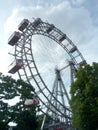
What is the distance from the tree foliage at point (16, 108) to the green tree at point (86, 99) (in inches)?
206

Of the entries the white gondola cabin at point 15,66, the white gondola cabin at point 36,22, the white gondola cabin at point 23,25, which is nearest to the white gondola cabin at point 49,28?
the white gondola cabin at point 36,22

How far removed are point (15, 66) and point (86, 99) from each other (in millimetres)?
14601

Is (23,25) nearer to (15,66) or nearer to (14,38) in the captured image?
(14,38)

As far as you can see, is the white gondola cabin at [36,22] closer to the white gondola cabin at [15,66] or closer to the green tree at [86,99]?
the white gondola cabin at [15,66]

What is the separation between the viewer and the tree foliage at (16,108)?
36906mm

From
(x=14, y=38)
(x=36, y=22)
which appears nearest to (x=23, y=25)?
(x=36, y=22)

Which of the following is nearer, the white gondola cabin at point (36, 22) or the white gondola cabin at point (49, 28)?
the white gondola cabin at point (36, 22)

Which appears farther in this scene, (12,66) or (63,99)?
(63,99)

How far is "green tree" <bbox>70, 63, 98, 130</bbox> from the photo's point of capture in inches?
1644

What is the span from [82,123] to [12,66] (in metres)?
16.3

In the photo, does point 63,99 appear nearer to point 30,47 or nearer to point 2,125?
point 30,47

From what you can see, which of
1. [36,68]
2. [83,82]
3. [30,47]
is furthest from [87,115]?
[30,47]

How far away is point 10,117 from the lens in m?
36.9

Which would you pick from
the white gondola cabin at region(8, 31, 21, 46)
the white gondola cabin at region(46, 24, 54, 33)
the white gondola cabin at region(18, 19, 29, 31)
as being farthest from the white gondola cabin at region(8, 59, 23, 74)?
the white gondola cabin at region(46, 24, 54, 33)
